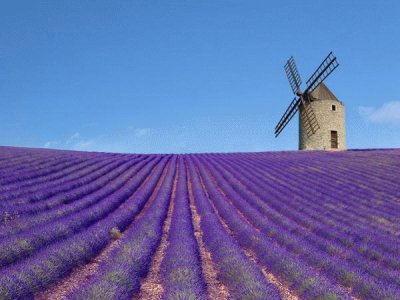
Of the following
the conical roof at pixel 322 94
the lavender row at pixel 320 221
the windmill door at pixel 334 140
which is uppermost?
the conical roof at pixel 322 94

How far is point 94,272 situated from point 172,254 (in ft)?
4.39

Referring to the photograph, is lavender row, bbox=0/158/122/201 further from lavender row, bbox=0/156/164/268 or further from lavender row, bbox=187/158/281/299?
lavender row, bbox=187/158/281/299

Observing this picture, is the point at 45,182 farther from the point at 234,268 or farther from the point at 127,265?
the point at 234,268

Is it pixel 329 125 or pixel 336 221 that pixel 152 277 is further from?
pixel 329 125

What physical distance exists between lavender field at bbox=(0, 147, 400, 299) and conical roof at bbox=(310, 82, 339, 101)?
17976 millimetres

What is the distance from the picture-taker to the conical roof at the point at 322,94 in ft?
107

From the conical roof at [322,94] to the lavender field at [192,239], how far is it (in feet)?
59.0

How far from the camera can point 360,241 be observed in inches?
332

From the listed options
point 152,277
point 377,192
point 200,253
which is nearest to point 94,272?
point 152,277

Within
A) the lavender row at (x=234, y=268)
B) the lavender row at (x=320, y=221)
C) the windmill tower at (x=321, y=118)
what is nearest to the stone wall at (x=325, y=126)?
the windmill tower at (x=321, y=118)

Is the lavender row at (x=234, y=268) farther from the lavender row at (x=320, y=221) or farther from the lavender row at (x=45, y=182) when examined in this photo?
the lavender row at (x=45, y=182)

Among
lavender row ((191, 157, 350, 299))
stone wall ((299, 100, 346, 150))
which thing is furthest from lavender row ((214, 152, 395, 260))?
stone wall ((299, 100, 346, 150))

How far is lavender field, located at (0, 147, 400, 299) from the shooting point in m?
5.31

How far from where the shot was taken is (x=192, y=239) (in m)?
7.86
